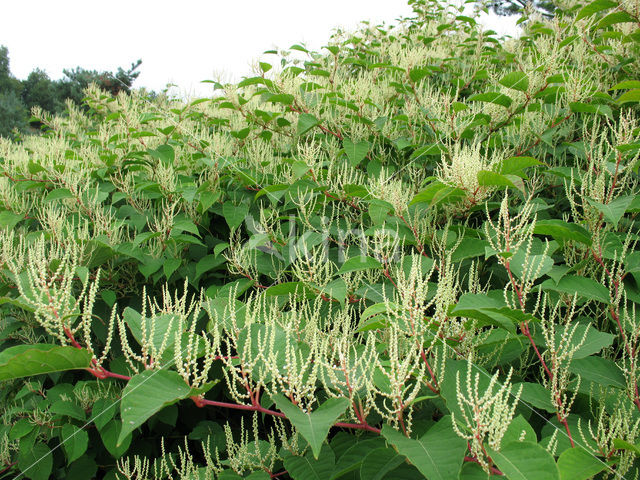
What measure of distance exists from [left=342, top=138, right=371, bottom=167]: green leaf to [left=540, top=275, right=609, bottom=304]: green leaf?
1.60 meters

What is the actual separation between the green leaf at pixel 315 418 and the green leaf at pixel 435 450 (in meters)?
0.15

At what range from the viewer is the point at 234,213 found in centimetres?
296

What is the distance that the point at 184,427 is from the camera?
299cm

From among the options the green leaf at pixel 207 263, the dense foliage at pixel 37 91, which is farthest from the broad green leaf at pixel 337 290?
the dense foliage at pixel 37 91

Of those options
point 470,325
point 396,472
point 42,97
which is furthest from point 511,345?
point 42,97

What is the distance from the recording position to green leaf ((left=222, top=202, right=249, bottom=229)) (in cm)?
291

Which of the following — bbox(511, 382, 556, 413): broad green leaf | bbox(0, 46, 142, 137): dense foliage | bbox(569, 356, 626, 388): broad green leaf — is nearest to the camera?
bbox(511, 382, 556, 413): broad green leaf

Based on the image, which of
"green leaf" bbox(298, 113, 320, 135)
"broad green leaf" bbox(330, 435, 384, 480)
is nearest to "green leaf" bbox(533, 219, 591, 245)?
"broad green leaf" bbox(330, 435, 384, 480)

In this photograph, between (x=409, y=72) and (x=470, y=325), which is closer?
(x=470, y=325)

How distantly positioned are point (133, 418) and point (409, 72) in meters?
3.12

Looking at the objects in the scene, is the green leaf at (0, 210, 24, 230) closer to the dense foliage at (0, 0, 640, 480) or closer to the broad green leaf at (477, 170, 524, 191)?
the dense foliage at (0, 0, 640, 480)

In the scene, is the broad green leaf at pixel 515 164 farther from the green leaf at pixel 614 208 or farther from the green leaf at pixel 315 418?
the green leaf at pixel 315 418

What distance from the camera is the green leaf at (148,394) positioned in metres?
1.10

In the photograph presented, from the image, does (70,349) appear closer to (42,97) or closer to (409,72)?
(409,72)
